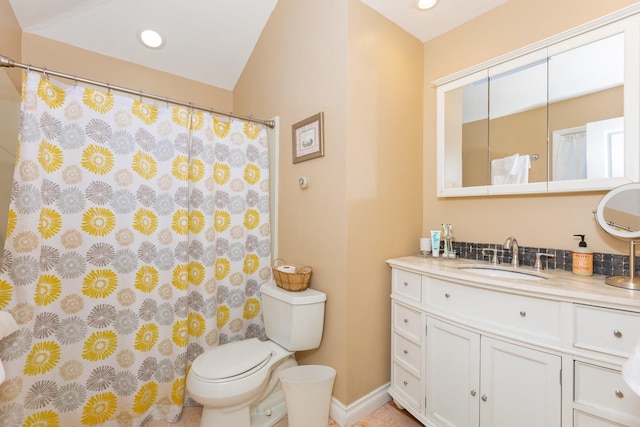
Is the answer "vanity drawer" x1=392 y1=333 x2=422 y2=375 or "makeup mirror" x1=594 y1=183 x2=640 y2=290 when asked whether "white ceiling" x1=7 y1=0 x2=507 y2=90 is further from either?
"vanity drawer" x1=392 y1=333 x2=422 y2=375

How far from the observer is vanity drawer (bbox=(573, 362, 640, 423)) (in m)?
0.95

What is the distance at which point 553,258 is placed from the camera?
149 cm

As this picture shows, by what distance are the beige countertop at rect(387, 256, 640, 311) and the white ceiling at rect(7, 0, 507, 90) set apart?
155 cm

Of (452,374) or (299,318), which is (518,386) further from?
(299,318)

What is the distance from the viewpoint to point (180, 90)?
2572 mm

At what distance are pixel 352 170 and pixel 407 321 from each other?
905mm

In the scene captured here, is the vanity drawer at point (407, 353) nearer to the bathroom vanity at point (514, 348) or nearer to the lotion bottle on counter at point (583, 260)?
the bathroom vanity at point (514, 348)

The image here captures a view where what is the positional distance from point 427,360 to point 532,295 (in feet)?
2.08

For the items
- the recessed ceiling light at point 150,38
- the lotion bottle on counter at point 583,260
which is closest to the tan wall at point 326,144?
the recessed ceiling light at point 150,38

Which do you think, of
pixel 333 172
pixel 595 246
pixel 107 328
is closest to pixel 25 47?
pixel 107 328

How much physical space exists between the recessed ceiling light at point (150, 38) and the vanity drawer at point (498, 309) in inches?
102

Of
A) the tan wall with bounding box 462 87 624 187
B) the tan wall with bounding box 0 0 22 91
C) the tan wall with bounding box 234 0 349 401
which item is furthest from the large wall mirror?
the tan wall with bounding box 0 0 22 91

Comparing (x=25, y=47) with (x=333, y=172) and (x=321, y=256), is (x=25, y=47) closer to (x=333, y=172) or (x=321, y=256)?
(x=333, y=172)

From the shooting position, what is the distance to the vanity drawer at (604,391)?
949mm
